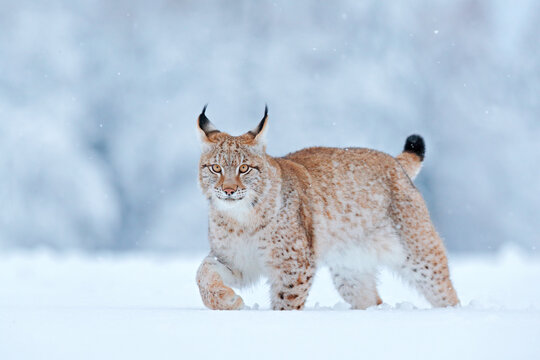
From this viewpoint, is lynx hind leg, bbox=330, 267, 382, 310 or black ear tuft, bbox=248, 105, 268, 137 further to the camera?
lynx hind leg, bbox=330, 267, 382, 310

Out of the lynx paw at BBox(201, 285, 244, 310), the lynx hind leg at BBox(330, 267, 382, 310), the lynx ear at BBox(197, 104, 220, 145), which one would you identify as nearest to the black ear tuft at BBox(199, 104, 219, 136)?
the lynx ear at BBox(197, 104, 220, 145)

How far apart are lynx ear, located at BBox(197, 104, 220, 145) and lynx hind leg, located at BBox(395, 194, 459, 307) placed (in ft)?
6.61

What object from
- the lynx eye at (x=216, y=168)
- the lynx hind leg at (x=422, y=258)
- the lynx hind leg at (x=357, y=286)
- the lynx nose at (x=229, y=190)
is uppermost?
the lynx eye at (x=216, y=168)

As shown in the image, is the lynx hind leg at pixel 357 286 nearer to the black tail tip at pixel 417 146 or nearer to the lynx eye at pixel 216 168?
the black tail tip at pixel 417 146

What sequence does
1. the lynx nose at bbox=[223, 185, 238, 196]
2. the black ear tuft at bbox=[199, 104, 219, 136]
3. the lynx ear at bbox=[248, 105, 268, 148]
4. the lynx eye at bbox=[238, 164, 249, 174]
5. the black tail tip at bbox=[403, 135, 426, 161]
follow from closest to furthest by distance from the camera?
1. the lynx nose at bbox=[223, 185, 238, 196]
2. the lynx eye at bbox=[238, 164, 249, 174]
3. the lynx ear at bbox=[248, 105, 268, 148]
4. the black ear tuft at bbox=[199, 104, 219, 136]
5. the black tail tip at bbox=[403, 135, 426, 161]

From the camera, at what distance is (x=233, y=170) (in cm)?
562

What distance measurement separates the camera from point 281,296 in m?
5.75

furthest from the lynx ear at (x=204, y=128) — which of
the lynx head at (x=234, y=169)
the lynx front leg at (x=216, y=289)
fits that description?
the lynx front leg at (x=216, y=289)

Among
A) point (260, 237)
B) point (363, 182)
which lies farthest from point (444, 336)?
point (363, 182)

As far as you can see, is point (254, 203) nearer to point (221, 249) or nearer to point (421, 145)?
point (221, 249)

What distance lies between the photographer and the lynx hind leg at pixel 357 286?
7.30 metres

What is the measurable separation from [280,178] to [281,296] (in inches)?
40.0

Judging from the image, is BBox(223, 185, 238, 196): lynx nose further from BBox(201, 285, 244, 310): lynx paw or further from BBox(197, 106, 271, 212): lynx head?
BBox(201, 285, 244, 310): lynx paw

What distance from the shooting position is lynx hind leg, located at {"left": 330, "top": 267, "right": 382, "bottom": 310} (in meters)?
7.30
